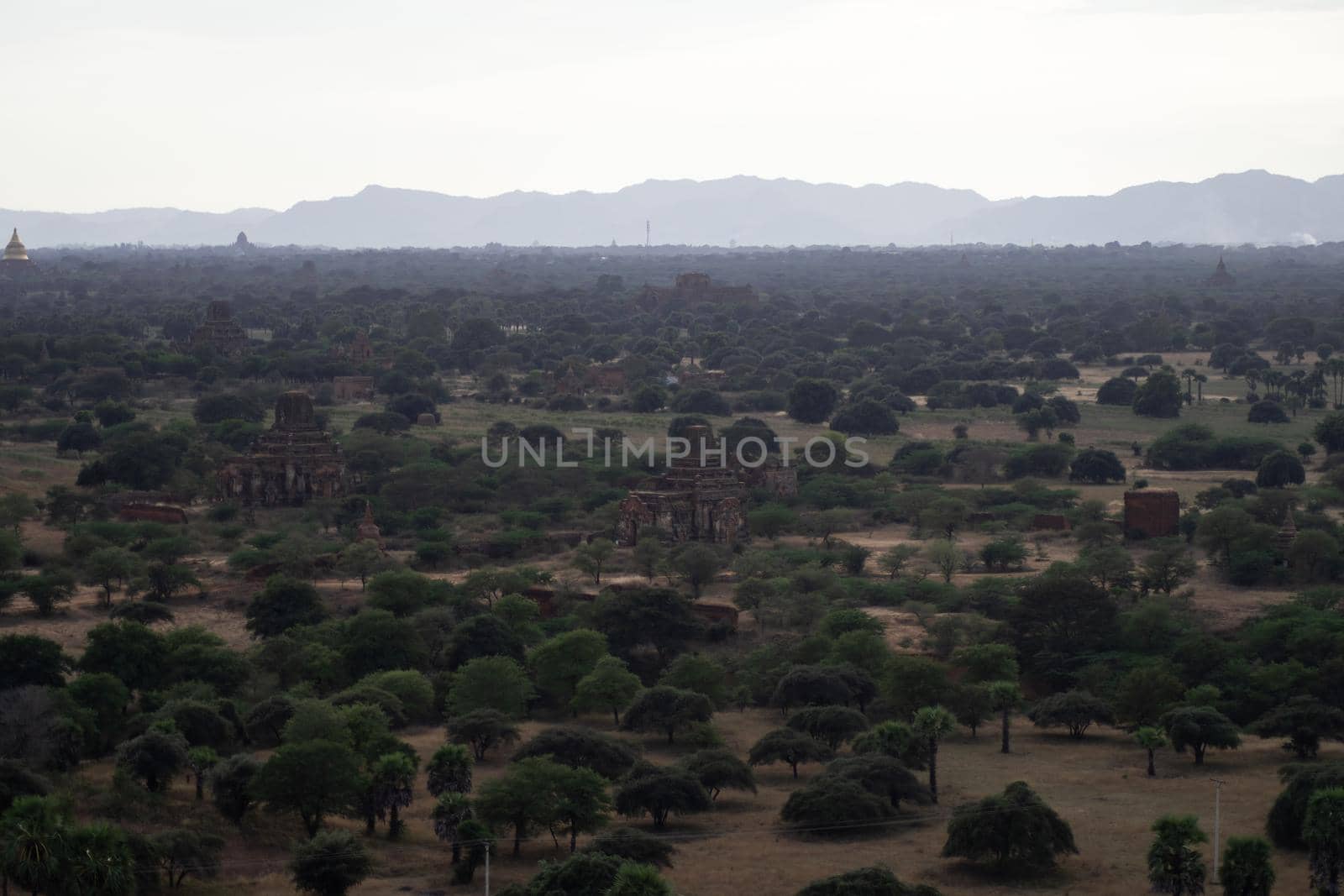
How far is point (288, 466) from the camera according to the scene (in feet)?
195

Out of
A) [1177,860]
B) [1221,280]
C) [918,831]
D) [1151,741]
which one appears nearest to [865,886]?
[1177,860]

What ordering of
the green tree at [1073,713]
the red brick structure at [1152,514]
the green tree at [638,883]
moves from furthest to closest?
the red brick structure at [1152,514] → the green tree at [1073,713] → the green tree at [638,883]

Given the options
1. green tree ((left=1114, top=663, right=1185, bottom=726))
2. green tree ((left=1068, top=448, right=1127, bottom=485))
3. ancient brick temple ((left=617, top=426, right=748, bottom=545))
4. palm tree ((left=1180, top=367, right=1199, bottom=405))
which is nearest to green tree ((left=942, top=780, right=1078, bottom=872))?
green tree ((left=1114, top=663, right=1185, bottom=726))

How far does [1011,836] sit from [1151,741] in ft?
20.7

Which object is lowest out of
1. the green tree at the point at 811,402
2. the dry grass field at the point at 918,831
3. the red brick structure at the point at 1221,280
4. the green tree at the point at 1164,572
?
the dry grass field at the point at 918,831

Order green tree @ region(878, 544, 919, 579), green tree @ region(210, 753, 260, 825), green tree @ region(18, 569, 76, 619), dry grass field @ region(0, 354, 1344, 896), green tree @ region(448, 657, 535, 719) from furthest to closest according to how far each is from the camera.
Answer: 1. green tree @ region(878, 544, 919, 579)
2. green tree @ region(18, 569, 76, 619)
3. green tree @ region(448, 657, 535, 719)
4. green tree @ region(210, 753, 260, 825)
5. dry grass field @ region(0, 354, 1344, 896)

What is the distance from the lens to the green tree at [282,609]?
43.0 m

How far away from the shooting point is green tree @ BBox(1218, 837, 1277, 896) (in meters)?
26.5

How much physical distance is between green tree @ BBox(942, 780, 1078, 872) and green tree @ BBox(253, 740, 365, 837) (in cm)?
944

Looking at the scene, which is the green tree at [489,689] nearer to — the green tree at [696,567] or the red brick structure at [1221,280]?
the green tree at [696,567]

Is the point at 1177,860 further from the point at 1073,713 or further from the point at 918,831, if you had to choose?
the point at 1073,713

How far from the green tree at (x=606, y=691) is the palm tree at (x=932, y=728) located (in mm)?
6666

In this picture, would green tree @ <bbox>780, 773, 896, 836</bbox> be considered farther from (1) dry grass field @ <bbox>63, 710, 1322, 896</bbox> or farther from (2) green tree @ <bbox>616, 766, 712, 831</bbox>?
(2) green tree @ <bbox>616, 766, 712, 831</bbox>

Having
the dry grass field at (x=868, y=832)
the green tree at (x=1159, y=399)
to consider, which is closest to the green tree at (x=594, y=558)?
the dry grass field at (x=868, y=832)
